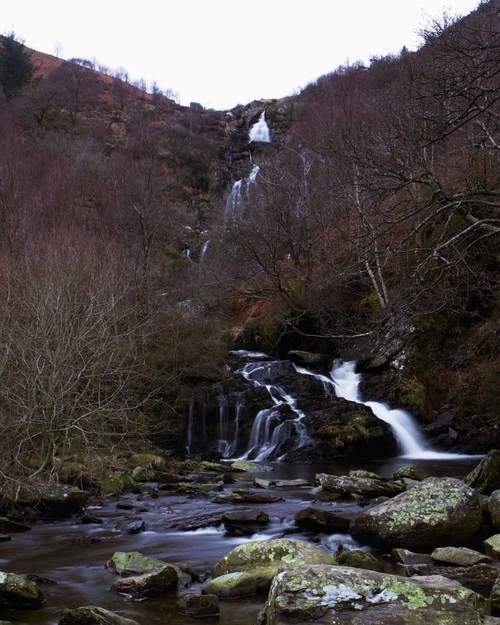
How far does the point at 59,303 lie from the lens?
42.7 ft

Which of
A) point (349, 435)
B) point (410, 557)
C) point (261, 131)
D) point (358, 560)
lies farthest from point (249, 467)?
point (261, 131)

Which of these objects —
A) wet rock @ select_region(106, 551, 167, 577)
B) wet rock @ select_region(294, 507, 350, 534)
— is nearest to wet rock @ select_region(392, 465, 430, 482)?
wet rock @ select_region(294, 507, 350, 534)

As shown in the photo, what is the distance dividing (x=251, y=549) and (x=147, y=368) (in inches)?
432

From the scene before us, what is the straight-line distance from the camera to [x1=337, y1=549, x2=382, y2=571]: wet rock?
6.39 meters

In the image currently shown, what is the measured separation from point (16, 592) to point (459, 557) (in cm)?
432

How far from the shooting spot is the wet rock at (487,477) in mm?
9125

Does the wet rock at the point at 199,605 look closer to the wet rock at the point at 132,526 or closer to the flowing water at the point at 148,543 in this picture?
the flowing water at the point at 148,543

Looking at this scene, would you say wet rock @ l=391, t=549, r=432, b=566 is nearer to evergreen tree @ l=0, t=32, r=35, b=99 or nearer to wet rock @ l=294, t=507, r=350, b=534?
wet rock @ l=294, t=507, r=350, b=534

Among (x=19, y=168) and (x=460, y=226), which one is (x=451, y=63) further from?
(x=19, y=168)

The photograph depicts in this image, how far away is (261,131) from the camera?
58.6 m

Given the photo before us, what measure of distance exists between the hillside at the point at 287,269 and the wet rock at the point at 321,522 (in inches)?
121

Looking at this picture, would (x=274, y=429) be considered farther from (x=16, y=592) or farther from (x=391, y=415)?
(x=16, y=592)

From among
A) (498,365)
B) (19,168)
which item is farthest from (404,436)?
(19,168)

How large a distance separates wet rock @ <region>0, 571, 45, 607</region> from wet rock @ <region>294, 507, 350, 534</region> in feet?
12.3
